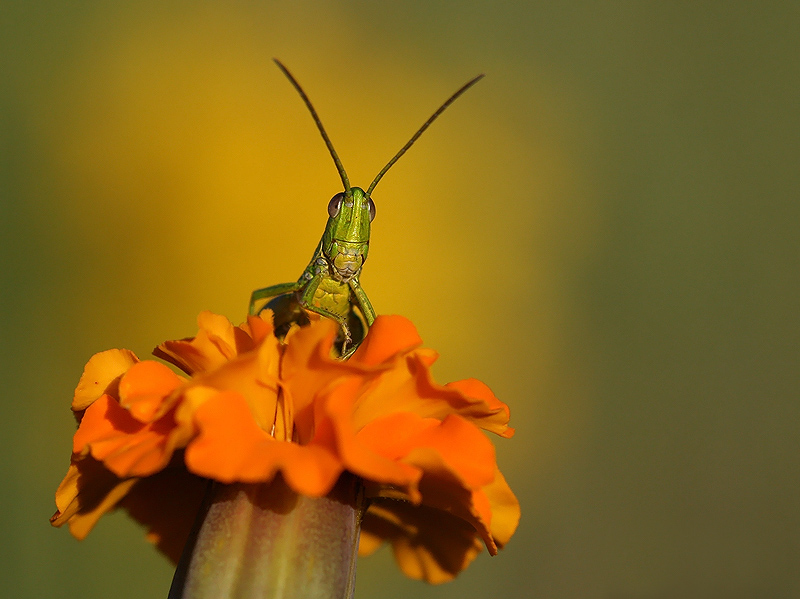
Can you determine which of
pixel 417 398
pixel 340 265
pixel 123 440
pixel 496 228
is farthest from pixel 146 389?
pixel 496 228

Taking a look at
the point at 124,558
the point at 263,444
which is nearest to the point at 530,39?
the point at 124,558

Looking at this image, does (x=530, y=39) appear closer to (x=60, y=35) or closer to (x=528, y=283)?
(x=528, y=283)

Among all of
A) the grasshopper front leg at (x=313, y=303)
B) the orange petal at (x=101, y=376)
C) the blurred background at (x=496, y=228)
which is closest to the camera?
the orange petal at (x=101, y=376)

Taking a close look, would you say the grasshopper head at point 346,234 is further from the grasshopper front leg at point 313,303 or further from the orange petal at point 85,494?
the orange petal at point 85,494

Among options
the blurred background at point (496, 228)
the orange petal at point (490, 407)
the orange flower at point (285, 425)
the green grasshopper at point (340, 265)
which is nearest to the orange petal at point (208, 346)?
the orange flower at point (285, 425)

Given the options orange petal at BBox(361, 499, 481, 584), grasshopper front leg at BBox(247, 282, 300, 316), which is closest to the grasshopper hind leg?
grasshopper front leg at BBox(247, 282, 300, 316)

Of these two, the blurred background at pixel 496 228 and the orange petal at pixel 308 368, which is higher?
the blurred background at pixel 496 228

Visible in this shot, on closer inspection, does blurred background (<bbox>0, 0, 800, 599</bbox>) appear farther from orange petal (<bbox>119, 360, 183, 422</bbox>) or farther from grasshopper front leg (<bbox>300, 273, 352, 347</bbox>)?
orange petal (<bbox>119, 360, 183, 422</bbox>)

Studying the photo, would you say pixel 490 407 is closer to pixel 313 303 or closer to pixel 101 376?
pixel 101 376
